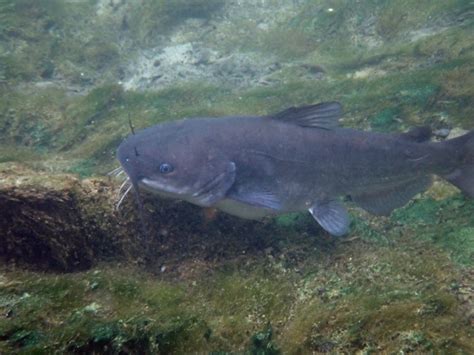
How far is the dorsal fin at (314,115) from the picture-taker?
339cm

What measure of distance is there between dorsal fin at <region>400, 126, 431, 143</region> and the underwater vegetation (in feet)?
2.12

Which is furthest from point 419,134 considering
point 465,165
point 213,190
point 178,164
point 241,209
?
point 178,164

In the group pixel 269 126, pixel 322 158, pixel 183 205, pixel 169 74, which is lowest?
pixel 169 74

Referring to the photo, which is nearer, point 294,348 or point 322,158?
point 294,348

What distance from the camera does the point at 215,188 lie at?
3092 millimetres

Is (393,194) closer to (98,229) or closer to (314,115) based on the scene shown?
(314,115)

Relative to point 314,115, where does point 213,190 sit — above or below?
below

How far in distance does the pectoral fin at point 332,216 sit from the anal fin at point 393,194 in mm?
337

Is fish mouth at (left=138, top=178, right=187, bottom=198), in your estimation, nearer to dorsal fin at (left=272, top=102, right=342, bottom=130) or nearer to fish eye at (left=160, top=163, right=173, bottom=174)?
fish eye at (left=160, top=163, right=173, bottom=174)

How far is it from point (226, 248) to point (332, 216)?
Answer: 39.0 inches

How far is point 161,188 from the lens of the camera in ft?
9.81

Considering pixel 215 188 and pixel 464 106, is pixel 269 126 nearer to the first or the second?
pixel 215 188

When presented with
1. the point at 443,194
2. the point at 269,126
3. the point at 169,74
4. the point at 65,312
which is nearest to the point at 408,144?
the point at 443,194

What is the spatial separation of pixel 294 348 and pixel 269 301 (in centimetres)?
48
